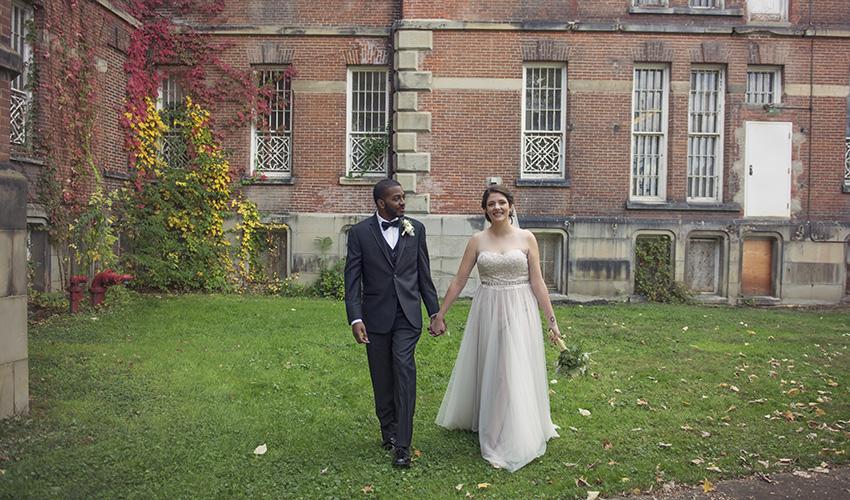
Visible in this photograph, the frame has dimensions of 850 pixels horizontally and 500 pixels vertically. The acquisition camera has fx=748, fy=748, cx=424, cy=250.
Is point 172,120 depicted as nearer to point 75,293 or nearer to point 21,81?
point 21,81

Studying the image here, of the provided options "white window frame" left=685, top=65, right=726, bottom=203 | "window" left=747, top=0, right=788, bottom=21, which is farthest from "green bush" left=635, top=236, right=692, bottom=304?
"window" left=747, top=0, right=788, bottom=21

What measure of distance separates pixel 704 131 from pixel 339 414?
1213 cm

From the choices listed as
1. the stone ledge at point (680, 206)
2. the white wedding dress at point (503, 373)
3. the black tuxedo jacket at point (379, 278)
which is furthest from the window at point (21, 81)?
the stone ledge at point (680, 206)

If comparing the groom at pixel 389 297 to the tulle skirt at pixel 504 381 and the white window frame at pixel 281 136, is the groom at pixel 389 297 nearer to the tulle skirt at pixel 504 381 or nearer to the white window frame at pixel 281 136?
the tulle skirt at pixel 504 381

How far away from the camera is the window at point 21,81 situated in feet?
40.3

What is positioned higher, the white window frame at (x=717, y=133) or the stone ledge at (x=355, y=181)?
the white window frame at (x=717, y=133)

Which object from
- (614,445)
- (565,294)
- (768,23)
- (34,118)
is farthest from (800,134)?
(34,118)

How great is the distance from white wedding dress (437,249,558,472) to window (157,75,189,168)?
36.5 ft

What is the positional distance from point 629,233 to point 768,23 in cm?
537

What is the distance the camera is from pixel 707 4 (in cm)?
1599

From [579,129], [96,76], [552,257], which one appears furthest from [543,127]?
[96,76]

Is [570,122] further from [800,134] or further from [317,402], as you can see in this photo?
[317,402]

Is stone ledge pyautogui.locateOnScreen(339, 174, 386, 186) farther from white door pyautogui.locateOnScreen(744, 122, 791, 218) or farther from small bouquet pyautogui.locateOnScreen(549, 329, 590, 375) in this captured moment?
small bouquet pyautogui.locateOnScreen(549, 329, 590, 375)

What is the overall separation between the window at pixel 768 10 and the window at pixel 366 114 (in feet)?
26.1
